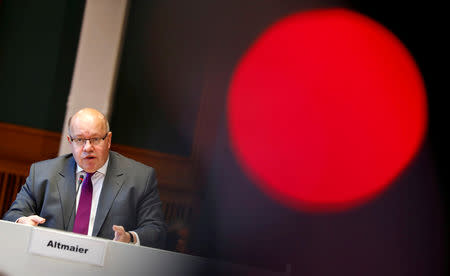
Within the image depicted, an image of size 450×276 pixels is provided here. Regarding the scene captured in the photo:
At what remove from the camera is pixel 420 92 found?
3.23m

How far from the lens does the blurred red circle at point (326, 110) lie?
3350 millimetres

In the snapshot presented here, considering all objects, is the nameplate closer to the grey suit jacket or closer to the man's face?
the grey suit jacket

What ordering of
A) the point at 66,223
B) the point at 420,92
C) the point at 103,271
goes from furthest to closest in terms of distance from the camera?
the point at 420,92
the point at 66,223
the point at 103,271

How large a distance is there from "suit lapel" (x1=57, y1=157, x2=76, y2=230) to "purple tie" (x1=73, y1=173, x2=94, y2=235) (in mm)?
26

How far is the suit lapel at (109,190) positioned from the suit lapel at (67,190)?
0.32 ft

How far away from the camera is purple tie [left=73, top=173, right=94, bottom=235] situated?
1.79 metres

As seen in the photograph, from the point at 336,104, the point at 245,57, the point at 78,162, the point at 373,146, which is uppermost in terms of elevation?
the point at 245,57

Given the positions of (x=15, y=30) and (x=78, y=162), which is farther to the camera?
(x=15, y=30)

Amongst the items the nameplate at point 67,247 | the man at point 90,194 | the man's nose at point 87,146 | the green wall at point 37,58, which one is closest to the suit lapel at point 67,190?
the man at point 90,194

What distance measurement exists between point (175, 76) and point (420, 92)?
5.60ft

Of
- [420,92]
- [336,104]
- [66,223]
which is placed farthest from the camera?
[336,104]

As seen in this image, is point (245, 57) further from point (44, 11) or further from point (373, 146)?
point (44, 11)

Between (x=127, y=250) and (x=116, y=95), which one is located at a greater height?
(x=116, y=95)

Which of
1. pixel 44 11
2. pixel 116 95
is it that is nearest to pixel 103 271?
pixel 116 95
